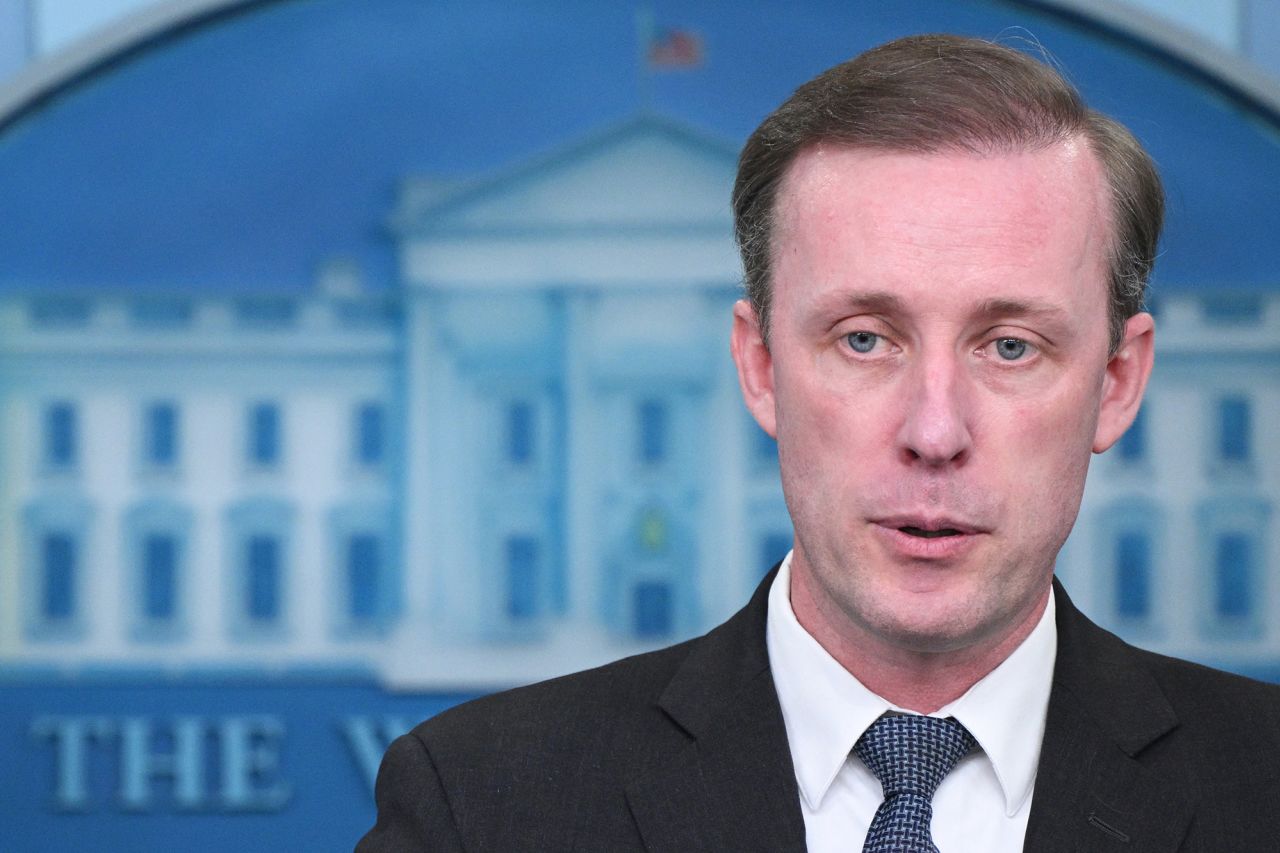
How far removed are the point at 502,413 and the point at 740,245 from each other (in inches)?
49.9

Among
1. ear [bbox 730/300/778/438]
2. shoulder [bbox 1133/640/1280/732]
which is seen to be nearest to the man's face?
ear [bbox 730/300/778/438]

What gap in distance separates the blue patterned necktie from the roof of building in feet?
5.64

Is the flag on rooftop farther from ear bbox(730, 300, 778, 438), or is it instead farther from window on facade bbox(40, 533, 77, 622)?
window on facade bbox(40, 533, 77, 622)

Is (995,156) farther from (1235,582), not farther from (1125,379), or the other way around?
(1235,582)

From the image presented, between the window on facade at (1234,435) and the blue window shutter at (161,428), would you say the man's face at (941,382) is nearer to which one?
the window on facade at (1234,435)

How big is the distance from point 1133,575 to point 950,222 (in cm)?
176

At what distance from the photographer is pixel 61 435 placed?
3.04 meters

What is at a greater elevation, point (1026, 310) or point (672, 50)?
point (672, 50)

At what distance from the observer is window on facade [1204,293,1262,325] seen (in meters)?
3.04

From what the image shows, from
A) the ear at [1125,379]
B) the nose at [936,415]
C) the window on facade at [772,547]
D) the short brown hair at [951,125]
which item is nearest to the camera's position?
the nose at [936,415]

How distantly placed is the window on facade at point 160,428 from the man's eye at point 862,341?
190 centimetres

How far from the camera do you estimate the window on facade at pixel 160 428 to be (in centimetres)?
304

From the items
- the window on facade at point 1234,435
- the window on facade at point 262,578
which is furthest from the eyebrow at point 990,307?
the window on facade at point 262,578

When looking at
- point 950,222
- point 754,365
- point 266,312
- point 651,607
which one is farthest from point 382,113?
point 950,222
